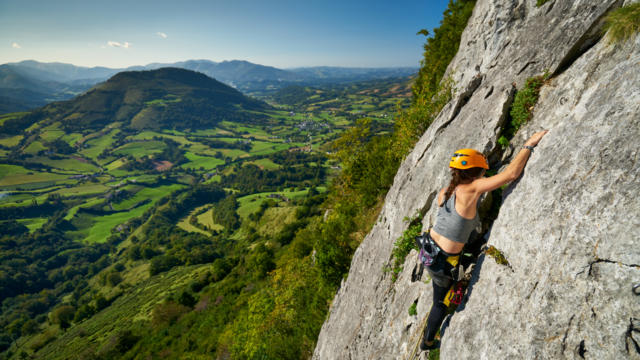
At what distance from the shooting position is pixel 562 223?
5605mm

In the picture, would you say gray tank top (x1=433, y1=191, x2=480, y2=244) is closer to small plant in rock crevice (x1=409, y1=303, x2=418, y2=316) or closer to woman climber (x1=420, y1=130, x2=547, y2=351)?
woman climber (x1=420, y1=130, x2=547, y2=351)

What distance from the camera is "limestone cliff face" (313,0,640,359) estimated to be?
4699 millimetres

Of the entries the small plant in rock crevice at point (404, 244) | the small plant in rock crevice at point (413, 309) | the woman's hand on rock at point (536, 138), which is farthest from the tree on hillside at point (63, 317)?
the woman's hand on rock at point (536, 138)

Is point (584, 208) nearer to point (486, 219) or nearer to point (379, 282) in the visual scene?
point (486, 219)

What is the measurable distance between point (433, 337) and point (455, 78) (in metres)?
21.6

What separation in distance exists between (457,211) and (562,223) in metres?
2.06

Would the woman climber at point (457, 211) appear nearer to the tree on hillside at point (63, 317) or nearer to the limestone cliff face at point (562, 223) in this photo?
the limestone cliff face at point (562, 223)

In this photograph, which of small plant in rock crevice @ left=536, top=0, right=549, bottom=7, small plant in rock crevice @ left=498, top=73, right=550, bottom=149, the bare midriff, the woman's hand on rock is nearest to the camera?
the woman's hand on rock

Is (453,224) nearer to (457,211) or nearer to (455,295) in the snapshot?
(457,211)

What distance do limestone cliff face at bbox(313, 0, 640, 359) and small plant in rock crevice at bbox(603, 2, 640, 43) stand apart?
0.24 m

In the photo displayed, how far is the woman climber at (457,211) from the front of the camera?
6598 mm

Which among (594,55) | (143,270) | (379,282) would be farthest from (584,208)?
(143,270)

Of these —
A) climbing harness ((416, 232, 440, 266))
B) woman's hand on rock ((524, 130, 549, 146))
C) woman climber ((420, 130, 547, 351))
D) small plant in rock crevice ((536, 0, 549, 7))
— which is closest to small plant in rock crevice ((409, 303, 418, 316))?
woman climber ((420, 130, 547, 351))

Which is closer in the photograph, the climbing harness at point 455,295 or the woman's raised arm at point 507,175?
the woman's raised arm at point 507,175
